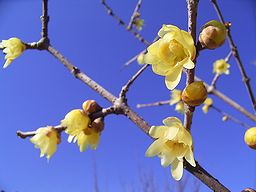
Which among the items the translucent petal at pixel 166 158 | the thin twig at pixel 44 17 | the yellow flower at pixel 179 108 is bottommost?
the translucent petal at pixel 166 158

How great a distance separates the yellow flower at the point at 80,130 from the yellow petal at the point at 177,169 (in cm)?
27

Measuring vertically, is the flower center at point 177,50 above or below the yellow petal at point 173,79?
Result: above

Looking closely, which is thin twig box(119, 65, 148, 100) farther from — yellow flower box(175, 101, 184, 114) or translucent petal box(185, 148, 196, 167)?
yellow flower box(175, 101, 184, 114)

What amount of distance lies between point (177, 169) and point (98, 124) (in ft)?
0.90

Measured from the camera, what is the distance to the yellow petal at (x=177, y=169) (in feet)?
2.69

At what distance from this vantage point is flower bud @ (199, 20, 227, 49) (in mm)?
748

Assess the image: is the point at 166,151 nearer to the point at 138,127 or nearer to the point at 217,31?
the point at 138,127

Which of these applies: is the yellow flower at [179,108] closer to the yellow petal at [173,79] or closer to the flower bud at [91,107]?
the flower bud at [91,107]

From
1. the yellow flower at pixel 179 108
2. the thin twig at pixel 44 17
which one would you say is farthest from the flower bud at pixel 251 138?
the yellow flower at pixel 179 108

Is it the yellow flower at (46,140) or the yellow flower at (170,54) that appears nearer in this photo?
the yellow flower at (170,54)

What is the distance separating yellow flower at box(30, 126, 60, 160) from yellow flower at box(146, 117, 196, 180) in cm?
31


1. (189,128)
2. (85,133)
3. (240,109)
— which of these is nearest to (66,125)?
(85,133)

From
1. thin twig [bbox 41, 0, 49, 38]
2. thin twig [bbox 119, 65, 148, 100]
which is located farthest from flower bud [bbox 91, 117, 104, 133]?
thin twig [bbox 41, 0, 49, 38]

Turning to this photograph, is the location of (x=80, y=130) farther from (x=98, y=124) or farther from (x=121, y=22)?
(x=121, y=22)
